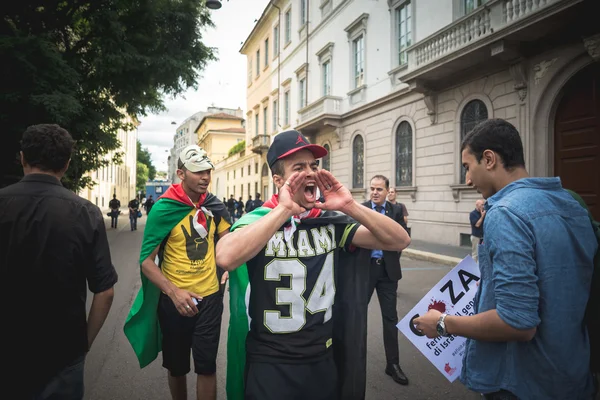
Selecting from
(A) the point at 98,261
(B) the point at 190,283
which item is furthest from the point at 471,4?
(A) the point at 98,261

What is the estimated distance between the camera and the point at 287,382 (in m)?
1.81

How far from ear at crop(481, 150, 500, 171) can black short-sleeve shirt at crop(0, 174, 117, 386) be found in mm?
2107

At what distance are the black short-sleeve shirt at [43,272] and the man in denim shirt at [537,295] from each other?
1.99 m

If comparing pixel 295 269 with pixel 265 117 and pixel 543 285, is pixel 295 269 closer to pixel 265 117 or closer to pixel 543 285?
pixel 543 285

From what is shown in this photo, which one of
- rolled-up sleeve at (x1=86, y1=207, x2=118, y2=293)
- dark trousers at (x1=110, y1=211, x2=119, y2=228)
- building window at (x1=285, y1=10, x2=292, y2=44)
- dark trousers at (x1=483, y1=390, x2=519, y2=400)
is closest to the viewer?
dark trousers at (x1=483, y1=390, x2=519, y2=400)

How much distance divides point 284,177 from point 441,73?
1277 centimetres

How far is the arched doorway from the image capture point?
31.2 feet

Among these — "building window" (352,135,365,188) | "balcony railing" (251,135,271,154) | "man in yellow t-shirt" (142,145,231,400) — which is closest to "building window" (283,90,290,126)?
"balcony railing" (251,135,271,154)

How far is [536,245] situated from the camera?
63.0 inches

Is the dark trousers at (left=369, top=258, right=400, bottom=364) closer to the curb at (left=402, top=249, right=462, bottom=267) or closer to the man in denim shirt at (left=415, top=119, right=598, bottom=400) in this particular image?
the man in denim shirt at (left=415, top=119, right=598, bottom=400)

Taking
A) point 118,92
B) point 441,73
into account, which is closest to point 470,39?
point 441,73

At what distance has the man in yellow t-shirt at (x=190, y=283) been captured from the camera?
9.73ft

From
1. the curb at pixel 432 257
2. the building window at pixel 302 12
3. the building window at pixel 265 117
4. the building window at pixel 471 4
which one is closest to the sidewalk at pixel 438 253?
the curb at pixel 432 257

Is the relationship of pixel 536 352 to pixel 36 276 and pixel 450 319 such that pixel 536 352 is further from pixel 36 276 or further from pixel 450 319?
pixel 36 276
